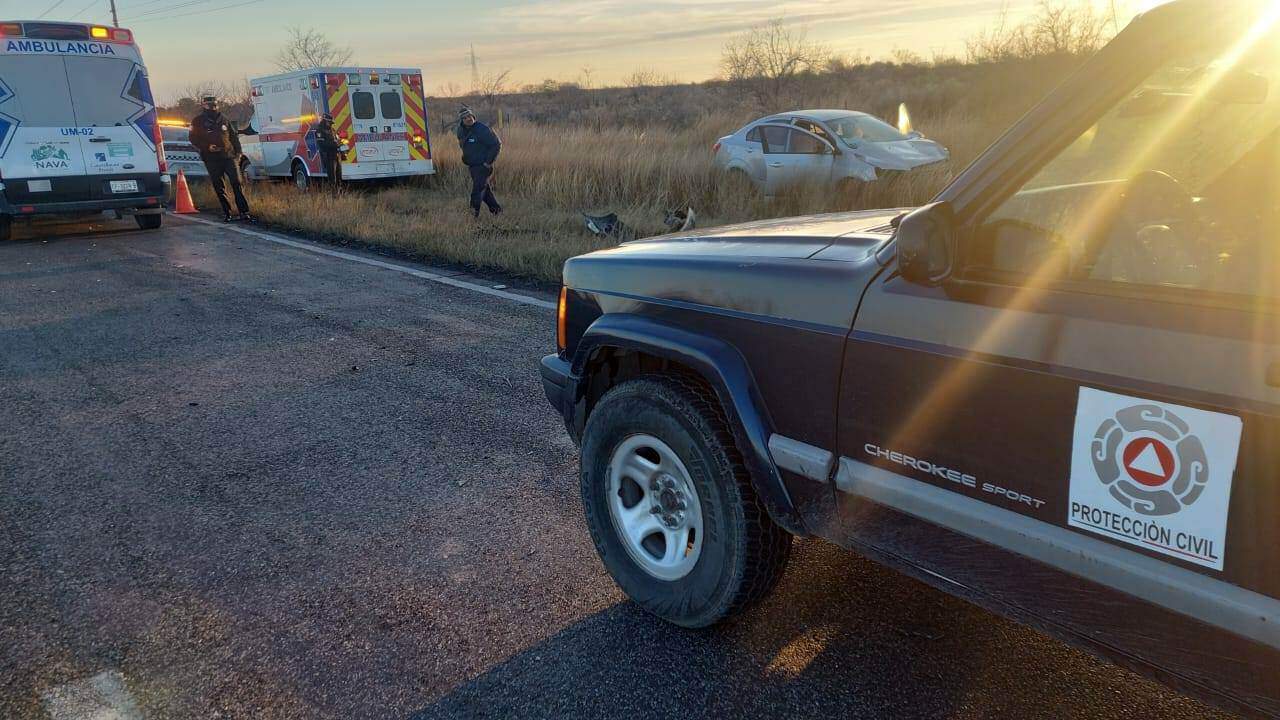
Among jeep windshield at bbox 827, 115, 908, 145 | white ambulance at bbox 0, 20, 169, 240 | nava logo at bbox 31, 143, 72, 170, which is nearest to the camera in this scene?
white ambulance at bbox 0, 20, 169, 240

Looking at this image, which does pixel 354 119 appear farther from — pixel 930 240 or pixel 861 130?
pixel 930 240

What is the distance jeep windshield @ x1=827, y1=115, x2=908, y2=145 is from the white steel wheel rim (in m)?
10.3

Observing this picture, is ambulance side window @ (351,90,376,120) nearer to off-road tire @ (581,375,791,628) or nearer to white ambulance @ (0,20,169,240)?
white ambulance @ (0,20,169,240)

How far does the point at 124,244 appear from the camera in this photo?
39.2 ft

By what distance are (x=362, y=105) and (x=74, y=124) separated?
5557mm

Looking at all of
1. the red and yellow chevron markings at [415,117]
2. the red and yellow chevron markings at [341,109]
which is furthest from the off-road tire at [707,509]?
the red and yellow chevron markings at [415,117]

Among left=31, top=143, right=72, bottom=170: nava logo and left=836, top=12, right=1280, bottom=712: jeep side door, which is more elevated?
left=31, top=143, right=72, bottom=170: nava logo

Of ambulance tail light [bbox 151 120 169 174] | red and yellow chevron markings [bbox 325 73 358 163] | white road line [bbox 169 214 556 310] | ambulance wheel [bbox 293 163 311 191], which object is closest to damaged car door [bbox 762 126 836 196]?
white road line [bbox 169 214 556 310]

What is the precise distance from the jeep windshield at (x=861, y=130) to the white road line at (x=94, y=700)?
11346 mm

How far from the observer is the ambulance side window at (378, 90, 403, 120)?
16.7m

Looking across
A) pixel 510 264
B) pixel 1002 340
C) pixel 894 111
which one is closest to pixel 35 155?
pixel 510 264

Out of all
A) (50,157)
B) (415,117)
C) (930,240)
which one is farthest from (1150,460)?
(415,117)

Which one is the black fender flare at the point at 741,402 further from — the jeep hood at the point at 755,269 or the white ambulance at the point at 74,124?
the white ambulance at the point at 74,124

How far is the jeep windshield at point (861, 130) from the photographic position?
12.3m
